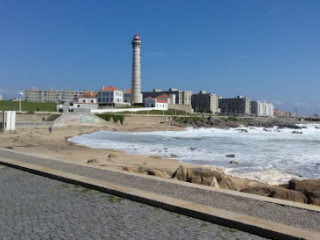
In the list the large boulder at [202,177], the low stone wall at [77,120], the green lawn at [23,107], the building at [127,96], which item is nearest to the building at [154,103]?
the building at [127,96]

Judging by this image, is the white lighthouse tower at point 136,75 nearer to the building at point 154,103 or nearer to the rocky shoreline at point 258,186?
the building at point 154,103

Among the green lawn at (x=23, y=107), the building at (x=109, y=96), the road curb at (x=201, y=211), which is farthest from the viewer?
the building at (x=109, y=96)

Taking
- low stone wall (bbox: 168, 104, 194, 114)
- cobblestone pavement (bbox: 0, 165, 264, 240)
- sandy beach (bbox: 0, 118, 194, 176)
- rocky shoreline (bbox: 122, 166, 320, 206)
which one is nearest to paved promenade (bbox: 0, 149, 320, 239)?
cobblestone pavement (bbox: 0, 165, 264, 240)

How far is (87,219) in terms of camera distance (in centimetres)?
549

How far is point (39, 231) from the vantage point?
16.0 ft

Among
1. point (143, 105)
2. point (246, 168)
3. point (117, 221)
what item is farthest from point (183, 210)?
point (143, 105)

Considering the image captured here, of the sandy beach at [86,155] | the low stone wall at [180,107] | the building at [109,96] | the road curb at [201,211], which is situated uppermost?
the building at [109,96]

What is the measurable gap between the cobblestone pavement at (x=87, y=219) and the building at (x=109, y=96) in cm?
7320

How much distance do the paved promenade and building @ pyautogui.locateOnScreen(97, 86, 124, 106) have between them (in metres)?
71.9

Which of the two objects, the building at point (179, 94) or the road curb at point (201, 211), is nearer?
the road curb at point (201, 211)

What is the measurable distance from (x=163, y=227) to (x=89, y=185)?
10.4ft

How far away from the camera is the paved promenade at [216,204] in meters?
5.01

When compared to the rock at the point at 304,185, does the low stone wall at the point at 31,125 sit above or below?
above

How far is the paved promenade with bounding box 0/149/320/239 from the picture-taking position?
5012mm
